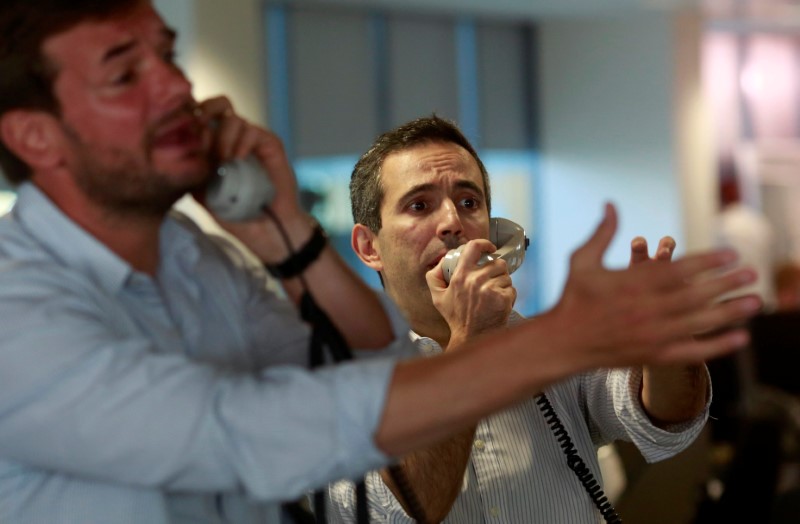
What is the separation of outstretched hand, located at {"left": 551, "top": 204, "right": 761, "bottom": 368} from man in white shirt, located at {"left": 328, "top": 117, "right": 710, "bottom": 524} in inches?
26.6

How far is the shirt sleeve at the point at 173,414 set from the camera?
98 cm

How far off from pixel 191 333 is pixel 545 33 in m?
8.10

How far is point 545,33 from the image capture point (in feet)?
29.3

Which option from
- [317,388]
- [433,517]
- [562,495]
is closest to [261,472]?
[317,388]

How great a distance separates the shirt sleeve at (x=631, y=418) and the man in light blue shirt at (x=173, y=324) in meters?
0.73

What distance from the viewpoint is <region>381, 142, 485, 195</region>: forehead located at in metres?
1.91

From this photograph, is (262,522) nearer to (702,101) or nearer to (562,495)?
(562,495)

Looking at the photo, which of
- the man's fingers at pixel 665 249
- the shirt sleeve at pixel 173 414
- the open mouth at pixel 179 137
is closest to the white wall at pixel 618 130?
the man's fingers at pixel 665 249

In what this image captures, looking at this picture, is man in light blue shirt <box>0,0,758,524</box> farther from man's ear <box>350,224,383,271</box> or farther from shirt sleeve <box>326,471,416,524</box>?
man's ear <box>350,224,383,271</box>

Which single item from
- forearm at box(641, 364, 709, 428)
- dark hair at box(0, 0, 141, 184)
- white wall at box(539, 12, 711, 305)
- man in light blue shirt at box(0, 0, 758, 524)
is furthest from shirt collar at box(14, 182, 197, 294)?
white wall at box(539, 12, 711, 305)

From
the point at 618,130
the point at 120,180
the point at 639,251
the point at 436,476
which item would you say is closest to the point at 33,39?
the point at 120,180

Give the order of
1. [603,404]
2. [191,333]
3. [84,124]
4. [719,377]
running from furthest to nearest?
[719,377], [603,404], [191,333], [84,124]

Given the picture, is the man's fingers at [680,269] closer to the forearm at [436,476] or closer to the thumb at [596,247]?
the thumb at [596,247]

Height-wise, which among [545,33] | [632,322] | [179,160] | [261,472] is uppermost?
[545,33]
